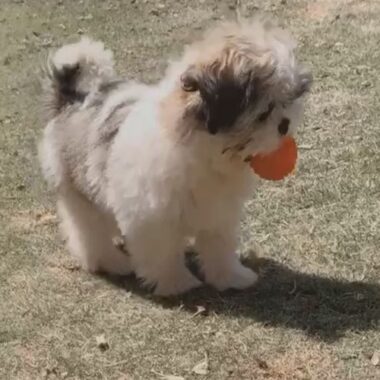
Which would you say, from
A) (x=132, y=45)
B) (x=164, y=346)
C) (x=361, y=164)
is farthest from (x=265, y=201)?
(x=132, y=45)

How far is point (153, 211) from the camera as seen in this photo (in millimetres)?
4289

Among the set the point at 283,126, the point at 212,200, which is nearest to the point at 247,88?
the point at 283,126

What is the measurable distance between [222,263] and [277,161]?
69 centimetres

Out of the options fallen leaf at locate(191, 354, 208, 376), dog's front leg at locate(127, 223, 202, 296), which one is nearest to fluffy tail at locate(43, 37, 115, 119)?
dog's front leg at locate(127, 223, 202, 296)

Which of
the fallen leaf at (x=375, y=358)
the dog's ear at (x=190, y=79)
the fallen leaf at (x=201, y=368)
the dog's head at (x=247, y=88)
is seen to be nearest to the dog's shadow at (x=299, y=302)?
the fallen leaf at (x=375, y=358)

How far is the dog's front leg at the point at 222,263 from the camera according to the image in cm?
462

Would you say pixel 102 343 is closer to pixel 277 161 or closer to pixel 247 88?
pixel 277 161

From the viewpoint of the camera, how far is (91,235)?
496cm

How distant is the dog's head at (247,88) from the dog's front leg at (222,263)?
2.41 ft

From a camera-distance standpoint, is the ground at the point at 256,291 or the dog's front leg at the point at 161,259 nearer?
the ground at the point at 256,291

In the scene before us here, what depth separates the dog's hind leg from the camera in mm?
A: 4875

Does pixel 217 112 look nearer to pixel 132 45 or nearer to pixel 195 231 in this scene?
pixel 195 231

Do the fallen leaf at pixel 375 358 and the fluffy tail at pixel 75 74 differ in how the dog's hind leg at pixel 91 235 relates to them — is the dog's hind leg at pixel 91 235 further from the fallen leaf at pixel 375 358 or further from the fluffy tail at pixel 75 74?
the fallen leaf at pixel 375 358

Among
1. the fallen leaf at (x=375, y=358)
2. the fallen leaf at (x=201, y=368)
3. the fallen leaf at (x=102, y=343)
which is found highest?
the fallen leaf at (x=375, y=358)
